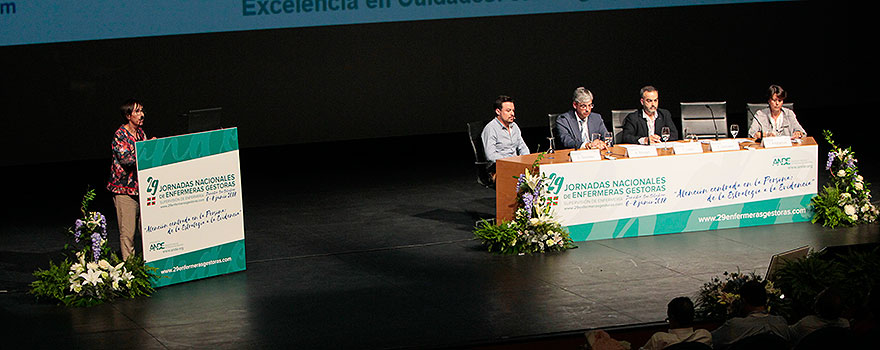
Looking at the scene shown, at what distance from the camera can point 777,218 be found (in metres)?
8.95

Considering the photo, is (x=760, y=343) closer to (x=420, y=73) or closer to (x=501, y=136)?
(x=501, y=136)

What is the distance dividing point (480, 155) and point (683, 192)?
1749mm

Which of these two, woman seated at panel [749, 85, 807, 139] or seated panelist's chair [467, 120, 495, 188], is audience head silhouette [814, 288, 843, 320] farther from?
woman seated at panel [749, 85, 807, 139]

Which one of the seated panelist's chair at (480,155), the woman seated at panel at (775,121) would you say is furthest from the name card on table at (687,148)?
the seated panelist's chair at (480,155)

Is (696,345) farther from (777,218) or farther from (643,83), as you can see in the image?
(643,83)

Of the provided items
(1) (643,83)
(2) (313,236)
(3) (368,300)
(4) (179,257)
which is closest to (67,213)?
(2) (313,236)

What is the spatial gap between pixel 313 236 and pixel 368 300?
7.22 feet

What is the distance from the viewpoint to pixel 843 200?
29.0 ft

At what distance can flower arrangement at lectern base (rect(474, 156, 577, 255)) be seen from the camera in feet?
26.4

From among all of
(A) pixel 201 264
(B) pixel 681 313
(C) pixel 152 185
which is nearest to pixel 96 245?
(C) pixel 152 185

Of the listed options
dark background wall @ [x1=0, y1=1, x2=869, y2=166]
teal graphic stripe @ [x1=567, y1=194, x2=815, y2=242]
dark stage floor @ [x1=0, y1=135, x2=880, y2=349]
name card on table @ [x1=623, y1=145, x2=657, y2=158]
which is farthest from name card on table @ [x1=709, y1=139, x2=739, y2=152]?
dark background wall @ [x1=0, y1=1, x2=869, y2=166]

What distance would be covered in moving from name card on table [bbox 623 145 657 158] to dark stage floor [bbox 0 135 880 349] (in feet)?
2.15

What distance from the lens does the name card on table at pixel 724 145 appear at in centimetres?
872

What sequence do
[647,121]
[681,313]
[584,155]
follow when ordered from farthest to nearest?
[647,121], [584,155], [681,313]
